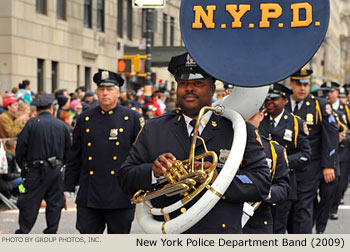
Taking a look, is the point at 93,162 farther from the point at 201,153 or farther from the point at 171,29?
the point at 171,29

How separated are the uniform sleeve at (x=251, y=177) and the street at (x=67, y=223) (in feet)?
17.4

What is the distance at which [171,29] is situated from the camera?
139ft

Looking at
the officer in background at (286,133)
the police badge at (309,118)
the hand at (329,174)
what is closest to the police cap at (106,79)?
the officer in background at (286,133)

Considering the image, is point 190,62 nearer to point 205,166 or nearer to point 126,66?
point 205,166

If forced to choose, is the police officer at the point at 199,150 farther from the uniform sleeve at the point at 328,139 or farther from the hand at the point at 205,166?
the uniform sleeve at the point at 328,139

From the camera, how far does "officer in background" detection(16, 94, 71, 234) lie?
335 inches

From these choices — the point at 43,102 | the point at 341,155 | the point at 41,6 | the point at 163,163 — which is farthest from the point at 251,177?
the point at 41,6

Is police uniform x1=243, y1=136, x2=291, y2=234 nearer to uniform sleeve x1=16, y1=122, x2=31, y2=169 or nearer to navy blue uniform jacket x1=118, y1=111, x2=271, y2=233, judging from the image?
navy blue uniform jacket x1=118, y1=111, x2=271, y2=233

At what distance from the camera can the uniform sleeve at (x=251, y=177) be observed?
12.1ft

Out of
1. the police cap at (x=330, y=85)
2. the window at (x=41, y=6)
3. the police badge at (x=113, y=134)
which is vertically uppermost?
the window at (x=41, y=6)

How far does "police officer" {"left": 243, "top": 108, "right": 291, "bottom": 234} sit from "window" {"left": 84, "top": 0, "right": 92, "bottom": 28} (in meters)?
23.6

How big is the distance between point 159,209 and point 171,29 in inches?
1546

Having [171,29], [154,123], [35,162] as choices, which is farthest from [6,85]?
[171,29]

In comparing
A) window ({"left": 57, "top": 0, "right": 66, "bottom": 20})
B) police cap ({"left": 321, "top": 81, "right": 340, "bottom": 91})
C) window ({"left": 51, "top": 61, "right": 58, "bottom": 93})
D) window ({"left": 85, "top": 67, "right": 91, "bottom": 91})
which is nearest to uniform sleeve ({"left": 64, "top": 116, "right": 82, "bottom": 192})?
police cap ({"left": 321, "top": 81, "right": 340, "bottom": 91})
